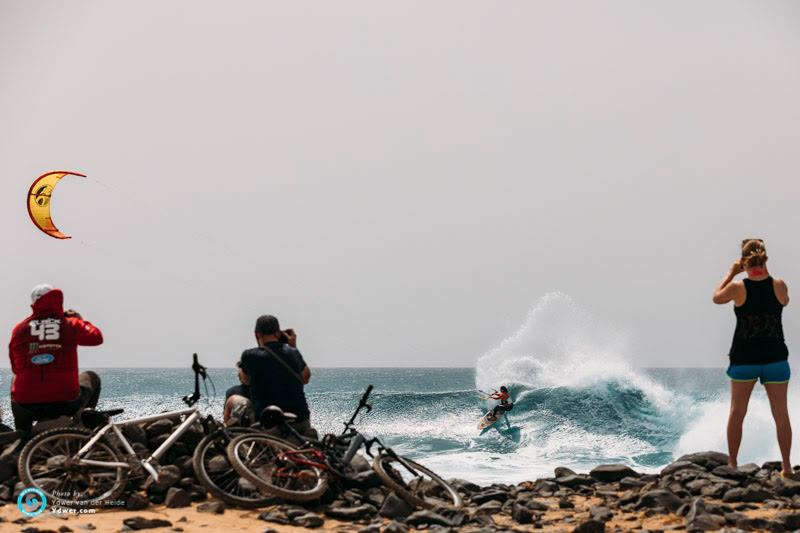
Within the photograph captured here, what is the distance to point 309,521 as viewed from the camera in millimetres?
7480

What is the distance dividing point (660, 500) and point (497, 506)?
5.65 ft

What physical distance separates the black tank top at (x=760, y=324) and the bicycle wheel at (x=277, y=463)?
193 inches

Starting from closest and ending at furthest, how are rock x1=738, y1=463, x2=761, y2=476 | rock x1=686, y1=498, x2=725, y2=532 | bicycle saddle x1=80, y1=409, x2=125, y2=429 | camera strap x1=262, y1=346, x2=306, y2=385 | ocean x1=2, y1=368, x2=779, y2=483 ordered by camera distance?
rock x1=686, y1=498, x2=725, y2=532 < bicycle saddle x1=80, y1=409, x2=125, y2=429 < camera strap x1=262, y1=346, x2=306, y2=385 < rock x1=738, y1=463, x2=761, y2=476 < ocean x1=2, y1=368, x2=779, y2=483

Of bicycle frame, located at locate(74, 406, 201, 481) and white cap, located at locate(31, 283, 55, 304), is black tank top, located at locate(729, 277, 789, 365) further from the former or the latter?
white cap, located at locate(31, 283, 55, 304)

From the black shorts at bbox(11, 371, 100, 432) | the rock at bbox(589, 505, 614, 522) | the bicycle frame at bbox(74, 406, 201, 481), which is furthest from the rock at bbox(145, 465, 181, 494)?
the rock at bbox(589, 505, 614, 522)

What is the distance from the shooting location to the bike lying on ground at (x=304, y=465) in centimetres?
809

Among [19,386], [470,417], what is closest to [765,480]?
[19,386]

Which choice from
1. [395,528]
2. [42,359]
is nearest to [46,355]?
[42,359]

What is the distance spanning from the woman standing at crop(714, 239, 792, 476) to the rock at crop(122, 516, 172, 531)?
6258 mm

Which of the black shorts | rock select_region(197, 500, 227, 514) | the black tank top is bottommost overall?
rock select_region(197, 500, 227, 514)

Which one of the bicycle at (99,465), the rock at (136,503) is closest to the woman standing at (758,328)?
the bicycle at (99,465)

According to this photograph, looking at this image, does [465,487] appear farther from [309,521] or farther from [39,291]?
[39,291]

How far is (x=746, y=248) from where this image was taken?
29.2 feet

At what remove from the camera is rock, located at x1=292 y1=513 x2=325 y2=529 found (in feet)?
24.5
